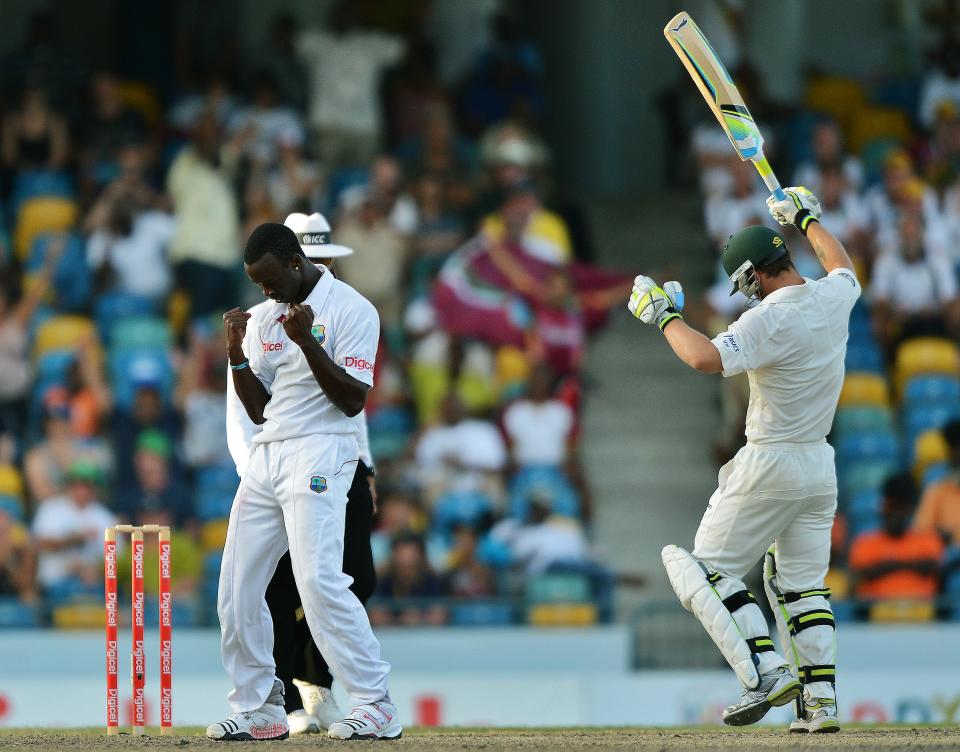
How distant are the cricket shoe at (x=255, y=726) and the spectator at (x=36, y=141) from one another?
9.19 metres

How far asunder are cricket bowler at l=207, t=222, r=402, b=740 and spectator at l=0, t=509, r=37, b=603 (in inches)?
228

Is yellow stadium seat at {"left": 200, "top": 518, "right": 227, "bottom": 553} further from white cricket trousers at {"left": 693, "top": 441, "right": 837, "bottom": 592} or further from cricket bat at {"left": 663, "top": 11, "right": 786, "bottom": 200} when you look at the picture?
white cricket trousers at {"left": 693, "top": 441, "right": 837, "bottom": 592}

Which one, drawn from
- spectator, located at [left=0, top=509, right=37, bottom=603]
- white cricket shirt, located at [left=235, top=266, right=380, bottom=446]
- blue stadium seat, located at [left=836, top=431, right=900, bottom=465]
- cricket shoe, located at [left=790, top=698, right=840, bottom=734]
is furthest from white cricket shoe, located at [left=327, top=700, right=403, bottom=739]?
blue stadium seat, located at [left=836, top=431, right=900, bottom=465]

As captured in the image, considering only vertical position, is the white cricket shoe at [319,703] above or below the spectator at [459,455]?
below

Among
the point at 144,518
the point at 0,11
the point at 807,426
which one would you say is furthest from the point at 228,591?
the point at 0,11

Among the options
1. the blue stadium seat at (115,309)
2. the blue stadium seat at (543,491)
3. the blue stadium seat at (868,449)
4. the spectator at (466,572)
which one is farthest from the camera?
the blue stadium seat at (115,309)

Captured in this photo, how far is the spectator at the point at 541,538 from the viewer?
1378 centimetres

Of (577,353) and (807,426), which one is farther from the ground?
(577,353)

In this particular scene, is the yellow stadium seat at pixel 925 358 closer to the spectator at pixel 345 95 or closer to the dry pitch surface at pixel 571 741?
the spectator at pixel 345 95

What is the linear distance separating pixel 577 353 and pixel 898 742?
794 cm

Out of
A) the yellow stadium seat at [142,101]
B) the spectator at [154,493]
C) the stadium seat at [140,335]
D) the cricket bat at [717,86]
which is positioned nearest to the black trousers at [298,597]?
the cricket bat at [717,86]

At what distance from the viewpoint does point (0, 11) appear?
63.5ft

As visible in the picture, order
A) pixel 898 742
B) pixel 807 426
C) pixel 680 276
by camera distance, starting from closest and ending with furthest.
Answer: pixel 898 742 < pixel 807 426 < pixel 680 276

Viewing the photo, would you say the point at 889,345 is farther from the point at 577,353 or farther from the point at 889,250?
the point at 577,353
